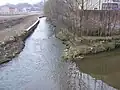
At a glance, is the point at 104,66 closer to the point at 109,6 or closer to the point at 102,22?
the point at 102,22

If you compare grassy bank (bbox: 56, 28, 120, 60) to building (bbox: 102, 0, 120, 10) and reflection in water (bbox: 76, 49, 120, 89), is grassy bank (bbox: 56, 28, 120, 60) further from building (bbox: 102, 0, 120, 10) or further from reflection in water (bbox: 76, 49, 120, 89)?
building (bbox: 102, 0, 120, 10)

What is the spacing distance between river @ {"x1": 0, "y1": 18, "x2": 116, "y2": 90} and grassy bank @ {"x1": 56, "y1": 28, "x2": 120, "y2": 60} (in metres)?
0.83

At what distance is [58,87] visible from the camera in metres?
10.1

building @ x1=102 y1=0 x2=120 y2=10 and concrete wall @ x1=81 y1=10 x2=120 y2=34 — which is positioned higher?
building @ x1=102 y1=0 x2=120 y2=10

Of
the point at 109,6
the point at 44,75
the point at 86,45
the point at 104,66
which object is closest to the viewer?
the point at 44,75

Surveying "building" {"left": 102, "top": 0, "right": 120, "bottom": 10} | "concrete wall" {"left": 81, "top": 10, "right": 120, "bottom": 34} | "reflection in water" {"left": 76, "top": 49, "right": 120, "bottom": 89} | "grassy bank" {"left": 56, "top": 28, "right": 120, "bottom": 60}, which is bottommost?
"reflection in water" {"left": 76, "top": 49, "right": 120, "bottom": 89}

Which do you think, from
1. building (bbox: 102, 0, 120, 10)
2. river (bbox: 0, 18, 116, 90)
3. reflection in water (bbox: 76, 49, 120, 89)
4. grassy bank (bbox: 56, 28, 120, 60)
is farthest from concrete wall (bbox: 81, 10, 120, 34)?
river (bbox: 0, 18, 116, 90)

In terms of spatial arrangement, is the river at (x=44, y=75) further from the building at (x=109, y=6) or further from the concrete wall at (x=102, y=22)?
the building at (x=109, y=6)

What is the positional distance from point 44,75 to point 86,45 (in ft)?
19.4

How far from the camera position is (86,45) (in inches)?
666

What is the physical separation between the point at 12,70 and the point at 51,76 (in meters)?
2.31

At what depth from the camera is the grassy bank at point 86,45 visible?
15.0m

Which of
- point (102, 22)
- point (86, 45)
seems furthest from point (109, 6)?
point (86, 45)

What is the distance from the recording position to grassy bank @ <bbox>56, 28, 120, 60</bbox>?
15.0 m
